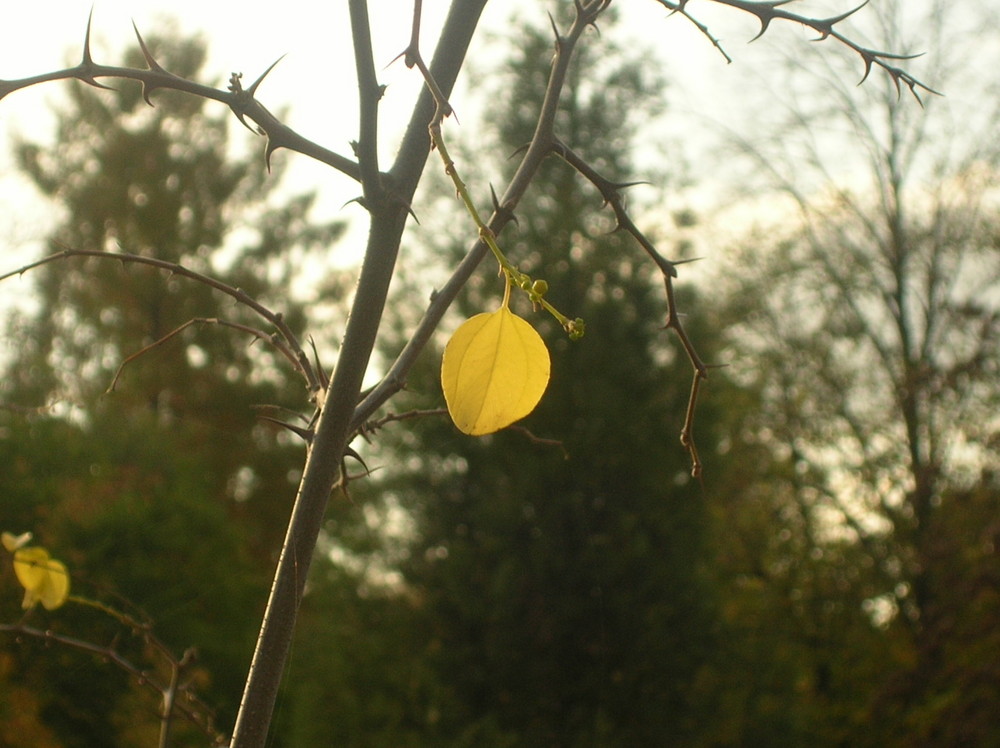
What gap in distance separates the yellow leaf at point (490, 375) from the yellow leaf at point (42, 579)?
0.50 metres

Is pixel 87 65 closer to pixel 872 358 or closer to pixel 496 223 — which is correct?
pixel 496 223

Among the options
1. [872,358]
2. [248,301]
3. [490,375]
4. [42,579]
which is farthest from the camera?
[872,358]

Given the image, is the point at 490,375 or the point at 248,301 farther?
the point at 248,301

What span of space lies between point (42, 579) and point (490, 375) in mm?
537

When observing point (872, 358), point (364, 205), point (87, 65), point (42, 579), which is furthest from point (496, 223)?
point (872, 358)

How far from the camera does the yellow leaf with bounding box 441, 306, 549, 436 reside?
380 mm

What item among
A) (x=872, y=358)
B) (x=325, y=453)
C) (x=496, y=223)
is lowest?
(x=325, y=453)

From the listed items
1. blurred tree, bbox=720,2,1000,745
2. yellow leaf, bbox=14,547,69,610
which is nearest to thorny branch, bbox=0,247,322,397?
yellow leaf, bbox=14,547,69,610

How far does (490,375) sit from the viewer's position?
1.26 feet

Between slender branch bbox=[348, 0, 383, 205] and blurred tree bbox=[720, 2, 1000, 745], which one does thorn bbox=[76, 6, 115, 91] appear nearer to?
slender branch bbox=[348, 0, 383, 205]

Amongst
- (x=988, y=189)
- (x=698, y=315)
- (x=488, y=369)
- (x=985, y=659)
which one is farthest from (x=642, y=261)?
(x=988, y=189)

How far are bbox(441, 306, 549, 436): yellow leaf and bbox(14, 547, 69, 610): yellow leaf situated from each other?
50 cm

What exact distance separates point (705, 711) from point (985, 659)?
265 centimetres

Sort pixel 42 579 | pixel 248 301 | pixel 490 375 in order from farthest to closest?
pixel 42 579 → pixel 248 301 → pixel 490 375
